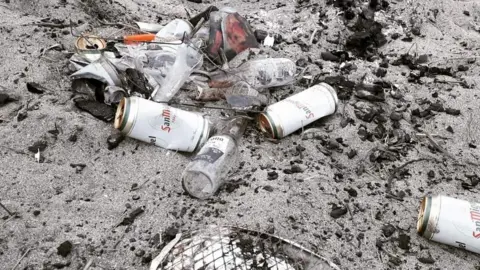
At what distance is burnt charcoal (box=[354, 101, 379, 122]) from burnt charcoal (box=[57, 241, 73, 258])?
161 centimetres

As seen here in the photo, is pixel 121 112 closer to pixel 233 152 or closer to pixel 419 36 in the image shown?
pixel 233 152

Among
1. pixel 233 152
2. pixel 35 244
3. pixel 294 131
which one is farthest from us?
pixel 294 131

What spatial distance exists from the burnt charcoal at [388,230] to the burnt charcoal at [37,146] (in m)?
1.55

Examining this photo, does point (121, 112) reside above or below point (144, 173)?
above

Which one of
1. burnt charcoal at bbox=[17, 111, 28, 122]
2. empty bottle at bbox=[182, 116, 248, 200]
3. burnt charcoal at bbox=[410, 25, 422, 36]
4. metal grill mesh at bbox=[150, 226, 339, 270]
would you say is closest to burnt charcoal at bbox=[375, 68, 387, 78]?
burnt charcoal at bbox=[410, 25, 422, 36]

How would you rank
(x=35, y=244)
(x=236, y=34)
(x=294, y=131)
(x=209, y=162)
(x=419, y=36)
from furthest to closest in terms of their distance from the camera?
1. (x=419, y=36)
2. (x=236, y=34)
3. (x=294, y=131)
4. (x=209, y=162)
5. (x=35, y=244)

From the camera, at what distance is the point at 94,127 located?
7.63ft

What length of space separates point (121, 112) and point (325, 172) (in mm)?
977

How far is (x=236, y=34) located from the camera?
3.03 m

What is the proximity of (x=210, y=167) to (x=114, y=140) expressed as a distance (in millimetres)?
497

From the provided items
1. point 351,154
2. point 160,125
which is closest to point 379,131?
point 351,154

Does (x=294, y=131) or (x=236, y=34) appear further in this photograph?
(x=236, y=34)

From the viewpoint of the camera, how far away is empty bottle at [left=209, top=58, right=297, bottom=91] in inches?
109

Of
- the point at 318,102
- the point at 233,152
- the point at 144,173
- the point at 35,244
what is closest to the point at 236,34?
the point at 318,102
